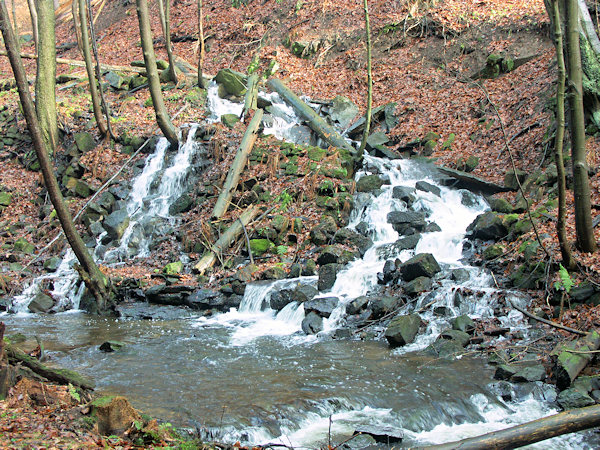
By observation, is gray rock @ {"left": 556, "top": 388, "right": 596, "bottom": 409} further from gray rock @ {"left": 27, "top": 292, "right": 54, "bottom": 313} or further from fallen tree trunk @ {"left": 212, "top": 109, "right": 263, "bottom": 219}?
gray rock @ {"left": 27, "top": 292, "right": 54, "bottom": 313}

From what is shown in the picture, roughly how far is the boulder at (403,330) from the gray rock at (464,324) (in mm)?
610

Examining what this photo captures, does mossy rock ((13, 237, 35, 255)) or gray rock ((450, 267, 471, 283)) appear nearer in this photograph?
gray rock ((450, 267, 471, 283))

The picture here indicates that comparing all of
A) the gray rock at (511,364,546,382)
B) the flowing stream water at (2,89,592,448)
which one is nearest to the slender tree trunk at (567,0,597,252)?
the flowing stream water at (2,89,592,448)

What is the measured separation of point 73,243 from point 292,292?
4486mm

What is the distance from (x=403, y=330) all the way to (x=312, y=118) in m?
10.7

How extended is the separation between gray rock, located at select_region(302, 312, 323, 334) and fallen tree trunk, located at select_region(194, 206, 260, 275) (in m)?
3.54

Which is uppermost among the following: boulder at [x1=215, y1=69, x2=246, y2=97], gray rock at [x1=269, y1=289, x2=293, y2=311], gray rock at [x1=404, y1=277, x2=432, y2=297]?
boulder at [x1=215, y1=69, x2=246, y2=97]

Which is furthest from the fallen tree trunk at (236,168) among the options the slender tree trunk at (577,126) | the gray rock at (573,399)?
the gray rock at (573,399)

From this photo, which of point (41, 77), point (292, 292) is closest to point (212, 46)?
point (41, 77)

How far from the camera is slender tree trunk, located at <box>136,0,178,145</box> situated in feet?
46.2

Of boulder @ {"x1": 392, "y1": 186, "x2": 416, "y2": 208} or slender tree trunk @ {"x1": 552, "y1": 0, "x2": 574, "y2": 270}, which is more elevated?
slender tree trunk @ {"x1": 552, "y1": 0, "x2": 574, "y2": 270}

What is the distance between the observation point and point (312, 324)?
369 inches

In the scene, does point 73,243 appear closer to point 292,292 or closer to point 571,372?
point 292,292

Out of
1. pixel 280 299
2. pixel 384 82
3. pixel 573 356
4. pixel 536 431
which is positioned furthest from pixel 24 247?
pixel 536 431
